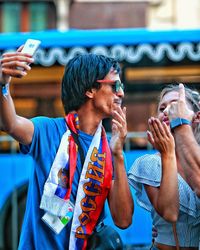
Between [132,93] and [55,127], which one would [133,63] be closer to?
[132,93]

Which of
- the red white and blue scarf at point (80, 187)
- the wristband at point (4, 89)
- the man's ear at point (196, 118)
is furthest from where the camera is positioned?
the man's ear at point (196, 118)

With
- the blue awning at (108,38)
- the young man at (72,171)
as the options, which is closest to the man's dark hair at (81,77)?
the young man at (72,171)

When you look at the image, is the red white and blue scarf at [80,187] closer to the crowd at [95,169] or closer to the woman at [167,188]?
the crowd at [95,169]

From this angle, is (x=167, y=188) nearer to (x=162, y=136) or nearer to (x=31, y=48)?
(x=162, y=136)

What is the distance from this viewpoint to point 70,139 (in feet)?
10.9

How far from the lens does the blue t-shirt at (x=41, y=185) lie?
3244 mm

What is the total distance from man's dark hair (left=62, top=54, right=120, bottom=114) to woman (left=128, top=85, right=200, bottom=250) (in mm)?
344

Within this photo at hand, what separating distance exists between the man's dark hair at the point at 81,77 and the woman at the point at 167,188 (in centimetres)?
34

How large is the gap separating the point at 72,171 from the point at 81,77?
472 mm

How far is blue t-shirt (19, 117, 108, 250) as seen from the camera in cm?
324

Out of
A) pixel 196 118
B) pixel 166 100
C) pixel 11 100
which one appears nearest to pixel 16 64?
Answer: pixel 11 100

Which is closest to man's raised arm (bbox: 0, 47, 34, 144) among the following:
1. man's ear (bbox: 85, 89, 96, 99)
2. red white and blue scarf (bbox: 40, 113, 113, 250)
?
red white and blue scarf (bbox: 40, 113, 113, 250)

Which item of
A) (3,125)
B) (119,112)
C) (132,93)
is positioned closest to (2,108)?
(3,125)

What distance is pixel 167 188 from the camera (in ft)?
10.3
